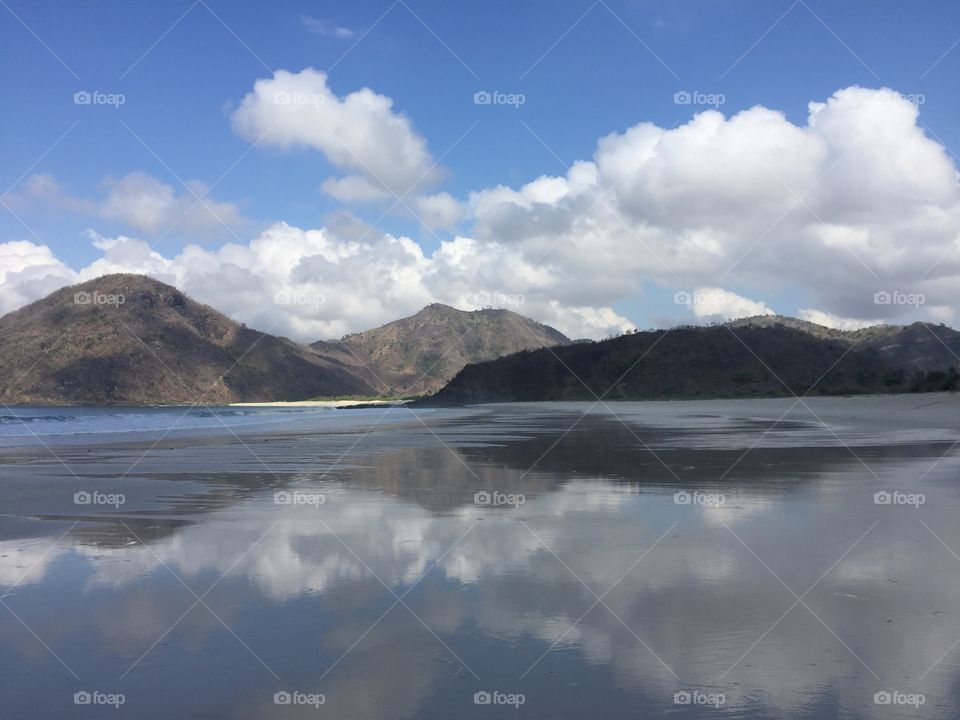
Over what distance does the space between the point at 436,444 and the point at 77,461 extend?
1137 centimetres

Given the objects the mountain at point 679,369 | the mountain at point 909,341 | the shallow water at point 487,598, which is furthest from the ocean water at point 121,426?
the mountain at point 909,341

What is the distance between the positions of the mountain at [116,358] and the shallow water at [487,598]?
502 ft

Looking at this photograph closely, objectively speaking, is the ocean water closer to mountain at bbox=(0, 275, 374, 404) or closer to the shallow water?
the shallow water

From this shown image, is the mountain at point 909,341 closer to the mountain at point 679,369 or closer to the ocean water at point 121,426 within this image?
the mountain at point 679,369

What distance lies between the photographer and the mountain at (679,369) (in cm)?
9694

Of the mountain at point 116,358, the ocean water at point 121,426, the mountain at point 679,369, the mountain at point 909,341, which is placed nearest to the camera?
the ocean water at point 121,426

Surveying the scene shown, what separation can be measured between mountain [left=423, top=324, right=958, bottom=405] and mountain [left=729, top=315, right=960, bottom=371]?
1448cm

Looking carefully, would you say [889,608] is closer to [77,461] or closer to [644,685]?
[644,685]

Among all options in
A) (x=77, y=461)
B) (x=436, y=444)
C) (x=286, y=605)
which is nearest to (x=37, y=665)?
(x=286, y=605)

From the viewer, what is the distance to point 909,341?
463 feet

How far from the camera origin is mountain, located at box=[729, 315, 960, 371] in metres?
128

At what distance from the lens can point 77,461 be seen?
2081cm

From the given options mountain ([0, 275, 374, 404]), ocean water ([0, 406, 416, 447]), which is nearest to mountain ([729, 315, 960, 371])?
ocean water ([0, 406, 416, 447])

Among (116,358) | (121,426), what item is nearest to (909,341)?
(121,426)
